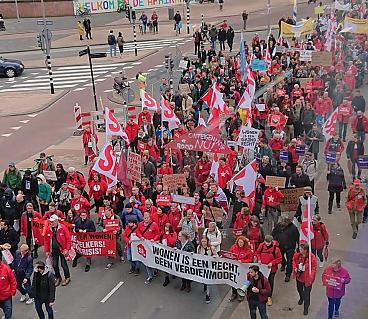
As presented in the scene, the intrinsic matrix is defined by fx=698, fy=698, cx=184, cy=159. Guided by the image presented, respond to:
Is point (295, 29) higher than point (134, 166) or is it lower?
higher

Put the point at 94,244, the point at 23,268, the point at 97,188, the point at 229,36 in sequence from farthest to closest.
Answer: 1. the point at 229,36
2. the point at 97,188
3. the point at 94,244
4. the point at 23,268

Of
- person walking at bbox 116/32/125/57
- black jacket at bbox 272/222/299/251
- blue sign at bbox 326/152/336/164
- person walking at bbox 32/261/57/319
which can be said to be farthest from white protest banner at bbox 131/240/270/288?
person walking at bbox 116/32/125/57

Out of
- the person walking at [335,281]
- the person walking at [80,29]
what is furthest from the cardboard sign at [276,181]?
the person walking at [80,29]

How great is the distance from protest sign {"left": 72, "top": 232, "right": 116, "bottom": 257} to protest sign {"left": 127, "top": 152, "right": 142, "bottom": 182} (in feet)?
8.12

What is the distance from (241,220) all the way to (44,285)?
430 cm

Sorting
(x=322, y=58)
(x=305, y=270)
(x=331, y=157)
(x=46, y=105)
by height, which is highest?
(x=322, y=58)

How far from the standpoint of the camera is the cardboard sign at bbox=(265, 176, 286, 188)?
1530cm

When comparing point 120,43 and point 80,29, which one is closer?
point 120,43

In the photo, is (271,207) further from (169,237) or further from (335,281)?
(335,281)

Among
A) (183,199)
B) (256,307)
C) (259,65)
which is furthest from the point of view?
(259,65)

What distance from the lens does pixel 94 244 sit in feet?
49.7

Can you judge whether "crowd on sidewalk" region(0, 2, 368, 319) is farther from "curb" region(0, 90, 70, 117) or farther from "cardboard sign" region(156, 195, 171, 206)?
"curb" region(0, 90, 70, 117)

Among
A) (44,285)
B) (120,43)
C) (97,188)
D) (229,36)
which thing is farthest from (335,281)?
(120,43)

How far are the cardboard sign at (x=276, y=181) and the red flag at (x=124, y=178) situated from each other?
12.5ft
